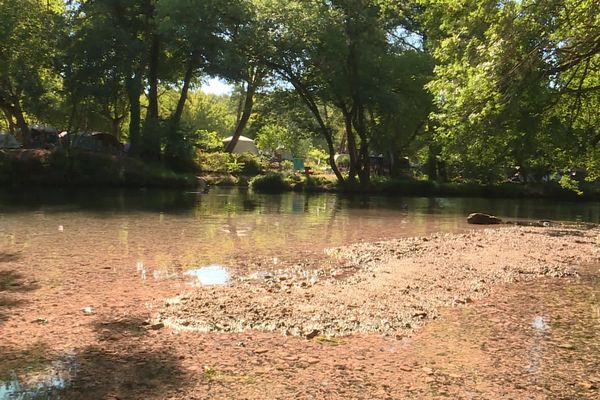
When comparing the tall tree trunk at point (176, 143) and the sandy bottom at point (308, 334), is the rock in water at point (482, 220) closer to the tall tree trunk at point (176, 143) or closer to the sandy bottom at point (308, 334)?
the sandy bottom at point (308, 334)

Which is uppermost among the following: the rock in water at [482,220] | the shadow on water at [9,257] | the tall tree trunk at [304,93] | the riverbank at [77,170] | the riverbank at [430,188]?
the tall tree trunk at [304,93]

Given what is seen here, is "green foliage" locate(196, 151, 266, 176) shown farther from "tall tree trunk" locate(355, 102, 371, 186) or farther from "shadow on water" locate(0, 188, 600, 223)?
"shadow on water" locate(0, 188, 600, 223)

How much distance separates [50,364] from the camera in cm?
513

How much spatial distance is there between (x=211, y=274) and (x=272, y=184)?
1149 inches

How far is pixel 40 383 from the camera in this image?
470 cm

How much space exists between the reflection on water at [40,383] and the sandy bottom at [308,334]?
0.02 metres

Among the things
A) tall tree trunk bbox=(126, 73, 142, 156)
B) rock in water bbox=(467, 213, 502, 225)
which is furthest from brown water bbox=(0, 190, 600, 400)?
tall tree trunk bbox=(126, 73, 142, 156)

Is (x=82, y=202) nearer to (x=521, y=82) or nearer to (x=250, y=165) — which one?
(x=521, y=82)

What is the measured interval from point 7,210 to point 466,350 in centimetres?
1916

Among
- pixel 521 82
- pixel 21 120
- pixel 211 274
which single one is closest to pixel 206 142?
pixel 21 120

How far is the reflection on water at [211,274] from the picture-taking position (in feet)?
30.3

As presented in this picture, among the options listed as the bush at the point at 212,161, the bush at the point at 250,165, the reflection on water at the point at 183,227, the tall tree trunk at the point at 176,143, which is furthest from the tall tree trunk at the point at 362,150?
the tall tree trunk at the point at 176,143

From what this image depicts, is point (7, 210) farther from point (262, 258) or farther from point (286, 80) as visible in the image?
point (286, 80)

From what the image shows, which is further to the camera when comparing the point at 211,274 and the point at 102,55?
the point at 102,55
